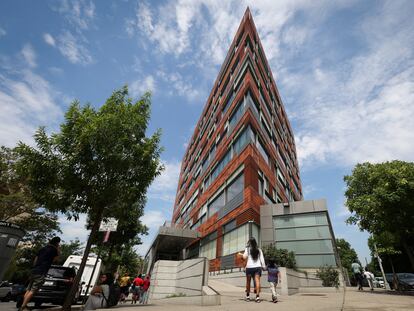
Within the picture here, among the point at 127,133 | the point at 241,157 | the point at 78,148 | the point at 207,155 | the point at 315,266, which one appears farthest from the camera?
the point at 207,155

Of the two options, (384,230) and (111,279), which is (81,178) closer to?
(111,279)

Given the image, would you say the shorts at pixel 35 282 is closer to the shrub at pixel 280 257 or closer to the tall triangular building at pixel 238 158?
the shrub at pixel 280 257

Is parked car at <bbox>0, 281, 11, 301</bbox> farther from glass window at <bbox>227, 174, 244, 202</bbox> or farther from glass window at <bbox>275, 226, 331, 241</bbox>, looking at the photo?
glass window at <bbox>275, 226, 331, 241</bbox>

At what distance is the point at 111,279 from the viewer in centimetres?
793

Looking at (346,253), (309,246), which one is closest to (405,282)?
(309,246)

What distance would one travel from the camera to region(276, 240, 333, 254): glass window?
1759cm

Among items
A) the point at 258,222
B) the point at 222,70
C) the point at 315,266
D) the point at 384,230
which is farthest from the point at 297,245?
the point at 222,70

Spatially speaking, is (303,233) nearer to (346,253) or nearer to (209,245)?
(209,245)

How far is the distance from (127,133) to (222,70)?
29.3 m

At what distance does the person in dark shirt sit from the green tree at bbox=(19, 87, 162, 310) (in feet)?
8.46

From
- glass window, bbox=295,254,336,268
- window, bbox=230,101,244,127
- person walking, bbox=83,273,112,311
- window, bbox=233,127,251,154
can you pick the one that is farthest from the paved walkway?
window, bbox=230,101,244,127

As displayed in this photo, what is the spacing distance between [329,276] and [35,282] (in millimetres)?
16223

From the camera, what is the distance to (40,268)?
5789 mm

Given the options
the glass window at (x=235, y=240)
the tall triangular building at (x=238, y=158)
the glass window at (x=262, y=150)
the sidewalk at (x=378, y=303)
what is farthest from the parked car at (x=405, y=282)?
the glass window at (x=262, y=150)
